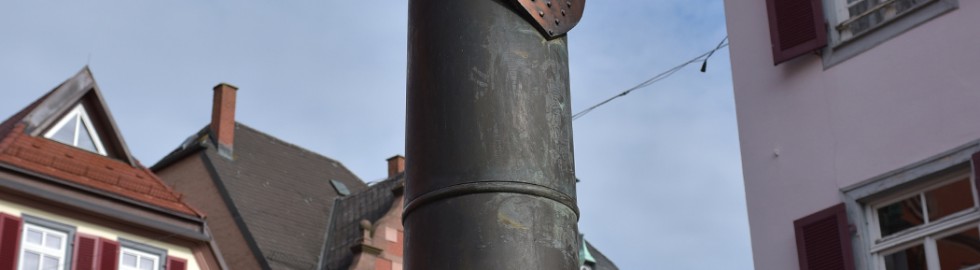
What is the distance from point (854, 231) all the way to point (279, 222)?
17.3 m

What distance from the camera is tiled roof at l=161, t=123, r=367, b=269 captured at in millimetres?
25375

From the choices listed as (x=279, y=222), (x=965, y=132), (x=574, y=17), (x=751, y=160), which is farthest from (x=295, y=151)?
(x=574, y=17)

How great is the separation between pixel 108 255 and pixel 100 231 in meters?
0.42

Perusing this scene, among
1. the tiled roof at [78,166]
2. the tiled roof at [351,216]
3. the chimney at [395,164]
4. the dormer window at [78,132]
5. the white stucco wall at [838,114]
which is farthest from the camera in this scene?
the chimney at [395,164]

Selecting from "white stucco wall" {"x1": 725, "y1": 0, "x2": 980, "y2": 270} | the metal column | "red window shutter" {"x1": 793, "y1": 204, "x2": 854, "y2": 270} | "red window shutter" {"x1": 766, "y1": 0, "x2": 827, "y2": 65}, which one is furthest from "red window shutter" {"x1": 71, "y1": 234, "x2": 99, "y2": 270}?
the metal column

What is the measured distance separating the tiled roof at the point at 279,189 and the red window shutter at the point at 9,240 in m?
5.83

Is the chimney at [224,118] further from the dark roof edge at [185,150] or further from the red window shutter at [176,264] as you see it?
the red window shutter at [176,264]

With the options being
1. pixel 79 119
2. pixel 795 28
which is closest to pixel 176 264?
pixel 79 119

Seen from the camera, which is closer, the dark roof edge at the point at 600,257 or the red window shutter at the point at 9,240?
the red window shutter at the point at 9,240

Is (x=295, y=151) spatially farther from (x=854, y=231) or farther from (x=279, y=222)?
(x=854, y=231)

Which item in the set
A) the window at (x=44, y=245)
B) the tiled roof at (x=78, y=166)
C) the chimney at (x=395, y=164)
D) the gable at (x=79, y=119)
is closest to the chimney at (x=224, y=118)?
the chimney at (x=395, y=164)

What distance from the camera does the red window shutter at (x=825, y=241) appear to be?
10.4 metres

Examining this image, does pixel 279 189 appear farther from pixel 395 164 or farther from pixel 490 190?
pixel 490 190

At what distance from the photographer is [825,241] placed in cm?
1059
